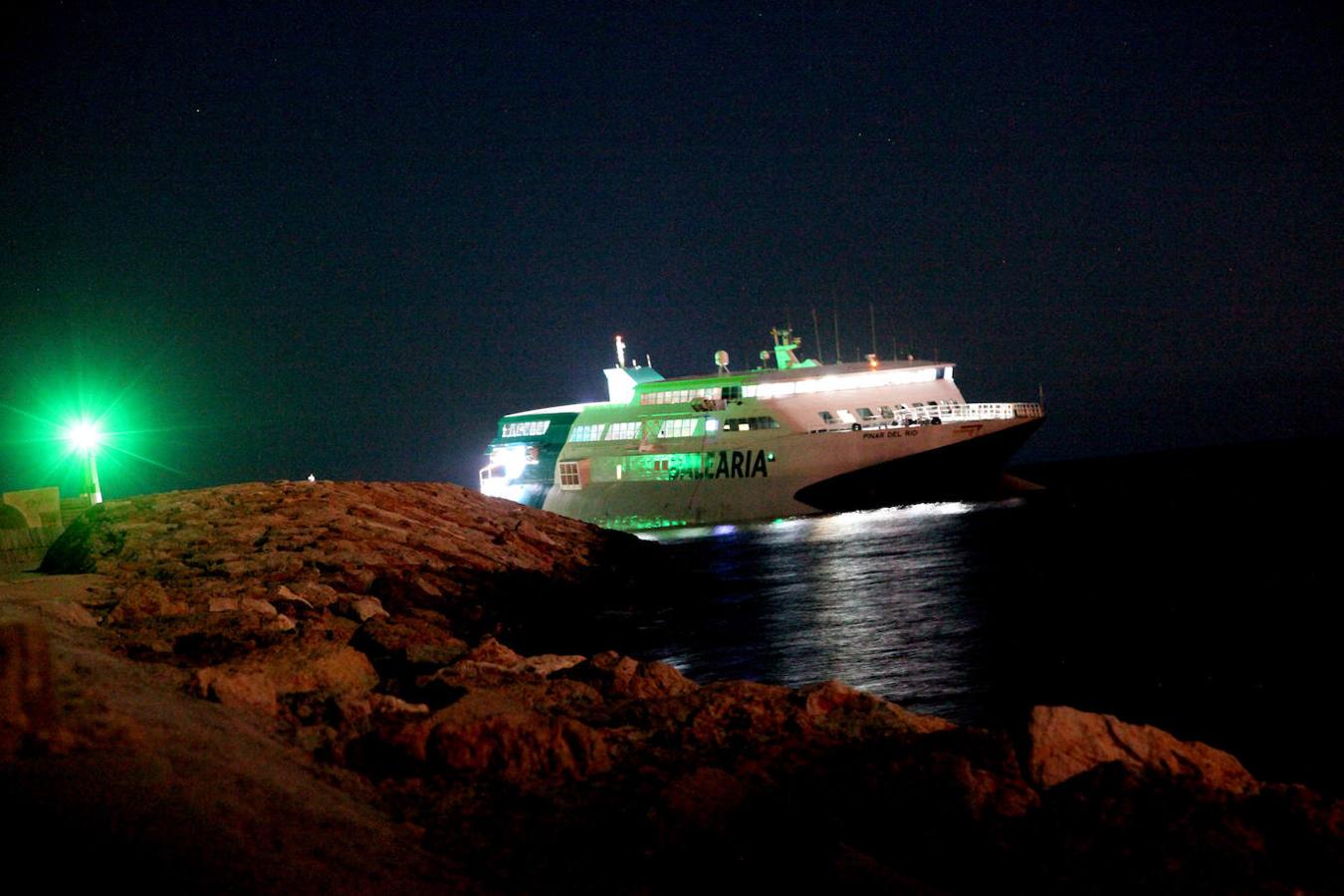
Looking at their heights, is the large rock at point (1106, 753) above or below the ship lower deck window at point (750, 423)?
below

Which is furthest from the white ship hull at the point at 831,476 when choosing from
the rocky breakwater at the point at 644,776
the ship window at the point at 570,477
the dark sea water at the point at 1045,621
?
the rocky breakwater at the point at 644,776

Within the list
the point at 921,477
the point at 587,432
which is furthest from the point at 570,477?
the point at 921,477

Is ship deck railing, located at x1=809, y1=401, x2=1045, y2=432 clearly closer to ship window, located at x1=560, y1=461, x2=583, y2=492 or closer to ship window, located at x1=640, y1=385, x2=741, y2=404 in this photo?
ship window, located at x1=640, y1=385, x2=741, y2=404

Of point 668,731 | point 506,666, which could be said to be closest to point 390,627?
point 506,666

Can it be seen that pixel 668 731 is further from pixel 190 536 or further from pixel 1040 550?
pixel 1040 550

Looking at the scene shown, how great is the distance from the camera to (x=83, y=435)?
28609mm

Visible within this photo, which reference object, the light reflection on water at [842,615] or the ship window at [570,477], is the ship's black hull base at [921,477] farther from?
the ship window at [570,477]

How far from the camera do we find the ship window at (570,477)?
51188 mm

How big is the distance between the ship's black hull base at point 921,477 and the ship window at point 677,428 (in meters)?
5.85

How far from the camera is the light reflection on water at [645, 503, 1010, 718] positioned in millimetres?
16062

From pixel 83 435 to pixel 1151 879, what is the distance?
30.0 m

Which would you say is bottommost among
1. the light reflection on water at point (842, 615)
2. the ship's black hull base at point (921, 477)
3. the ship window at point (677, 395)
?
the light reflection on water at point (842, 615)

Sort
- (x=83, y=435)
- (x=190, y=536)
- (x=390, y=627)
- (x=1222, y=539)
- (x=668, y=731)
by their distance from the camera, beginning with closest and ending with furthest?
(x=668, y=731) < (x=390, y=627) < (x=190, y=536) < (x=83, y=435) < (x=1222, y=539)

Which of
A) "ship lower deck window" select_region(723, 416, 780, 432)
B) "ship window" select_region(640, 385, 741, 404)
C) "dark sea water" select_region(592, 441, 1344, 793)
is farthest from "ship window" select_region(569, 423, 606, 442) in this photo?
"dark sea water" select_region(592, 441, 1344, 793)
